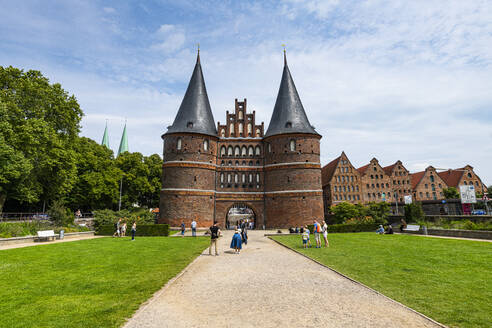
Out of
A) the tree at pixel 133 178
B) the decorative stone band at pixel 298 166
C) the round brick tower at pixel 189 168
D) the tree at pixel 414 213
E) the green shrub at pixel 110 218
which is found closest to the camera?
the tree at pixel 414 213

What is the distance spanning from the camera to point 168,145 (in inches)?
1389

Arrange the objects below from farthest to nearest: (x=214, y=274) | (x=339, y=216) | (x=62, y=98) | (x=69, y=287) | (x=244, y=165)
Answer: (x=244, y=165) < (x=339, y=216) < (x=62, y=98) < (x=214, y=274) < (x=69, y=287)

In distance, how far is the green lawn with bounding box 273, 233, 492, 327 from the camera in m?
5.82

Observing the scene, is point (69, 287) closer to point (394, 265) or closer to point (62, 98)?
point (394, 265)

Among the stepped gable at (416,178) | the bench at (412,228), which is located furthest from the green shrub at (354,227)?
the stepped gable at (416,178)

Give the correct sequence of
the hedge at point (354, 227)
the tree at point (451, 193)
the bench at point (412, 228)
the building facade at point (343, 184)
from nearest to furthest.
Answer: the bench at point (412, 228)
the hedge at point (354, 227)
the building facade at point (343, 184)
the tree at point (451, 193)

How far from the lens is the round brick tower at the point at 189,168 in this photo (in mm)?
33406

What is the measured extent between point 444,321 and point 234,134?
112ft

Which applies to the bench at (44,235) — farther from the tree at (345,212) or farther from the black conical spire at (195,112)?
the tree at (345,212)

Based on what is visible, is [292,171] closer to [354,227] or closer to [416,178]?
[354,227]

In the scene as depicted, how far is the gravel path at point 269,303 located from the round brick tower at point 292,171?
A: 24248mm

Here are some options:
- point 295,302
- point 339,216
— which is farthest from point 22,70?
point 339,216

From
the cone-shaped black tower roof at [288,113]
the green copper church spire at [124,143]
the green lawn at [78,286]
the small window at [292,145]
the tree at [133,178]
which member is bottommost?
the green lawn at [78,286]

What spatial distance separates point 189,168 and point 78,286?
26726mm
